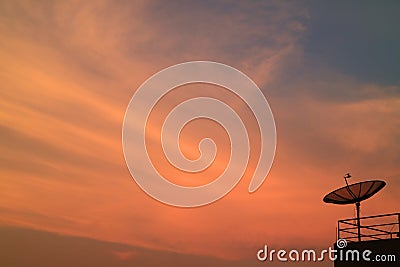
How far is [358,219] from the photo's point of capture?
4019 centimetres

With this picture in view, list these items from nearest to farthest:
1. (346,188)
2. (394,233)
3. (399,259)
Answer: (399,259)
(394,233)
(346,188)

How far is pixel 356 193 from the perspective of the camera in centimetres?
4078

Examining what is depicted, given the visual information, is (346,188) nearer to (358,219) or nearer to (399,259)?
(358,219)

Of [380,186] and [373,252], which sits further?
[380,186]

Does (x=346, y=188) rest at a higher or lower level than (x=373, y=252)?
higher

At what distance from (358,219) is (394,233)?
9.38 ft

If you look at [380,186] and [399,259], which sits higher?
A: [380,186]

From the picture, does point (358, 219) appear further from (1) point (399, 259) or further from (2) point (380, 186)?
(1) point (399, 259)

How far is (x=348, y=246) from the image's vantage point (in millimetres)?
38469

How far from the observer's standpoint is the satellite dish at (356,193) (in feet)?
131

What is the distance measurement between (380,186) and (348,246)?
4277mm

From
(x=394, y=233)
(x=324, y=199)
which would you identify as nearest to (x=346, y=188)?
(x=324, y=199)

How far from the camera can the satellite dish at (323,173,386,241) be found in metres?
39.9

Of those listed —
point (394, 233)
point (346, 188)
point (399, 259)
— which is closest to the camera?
point (399, 259)
